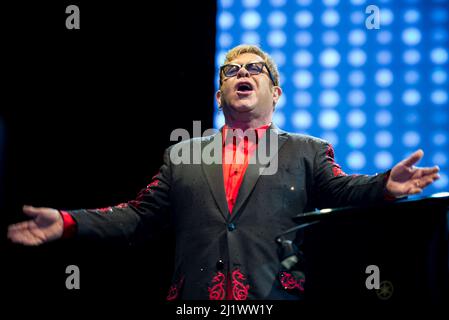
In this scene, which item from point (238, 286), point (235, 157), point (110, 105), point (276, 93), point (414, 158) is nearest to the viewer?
point (414, 158)

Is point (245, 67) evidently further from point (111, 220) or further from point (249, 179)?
point (111, 220)

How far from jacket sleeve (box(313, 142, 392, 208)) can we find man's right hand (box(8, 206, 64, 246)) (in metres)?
1.07

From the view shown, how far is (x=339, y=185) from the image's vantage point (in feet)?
7.50

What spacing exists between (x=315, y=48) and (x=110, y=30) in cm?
124

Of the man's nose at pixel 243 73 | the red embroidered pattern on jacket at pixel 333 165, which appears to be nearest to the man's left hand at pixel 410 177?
the red embroidered pattern on jacket at pixel 333 165

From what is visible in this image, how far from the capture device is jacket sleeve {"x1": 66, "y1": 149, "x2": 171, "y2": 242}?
2.23 meters

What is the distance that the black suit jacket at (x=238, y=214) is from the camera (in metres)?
2.13

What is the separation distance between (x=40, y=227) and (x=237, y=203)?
0.77m

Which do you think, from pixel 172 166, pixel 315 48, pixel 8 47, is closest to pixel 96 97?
pixel 172 166

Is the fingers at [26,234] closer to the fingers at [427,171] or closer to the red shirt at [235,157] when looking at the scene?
the red shirt at [235,157]

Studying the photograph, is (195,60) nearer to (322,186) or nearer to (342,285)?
(322,186)

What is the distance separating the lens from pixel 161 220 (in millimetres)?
2518

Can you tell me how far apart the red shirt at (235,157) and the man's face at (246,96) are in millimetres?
82

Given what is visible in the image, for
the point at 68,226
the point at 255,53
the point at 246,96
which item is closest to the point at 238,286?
the point at 68,226
